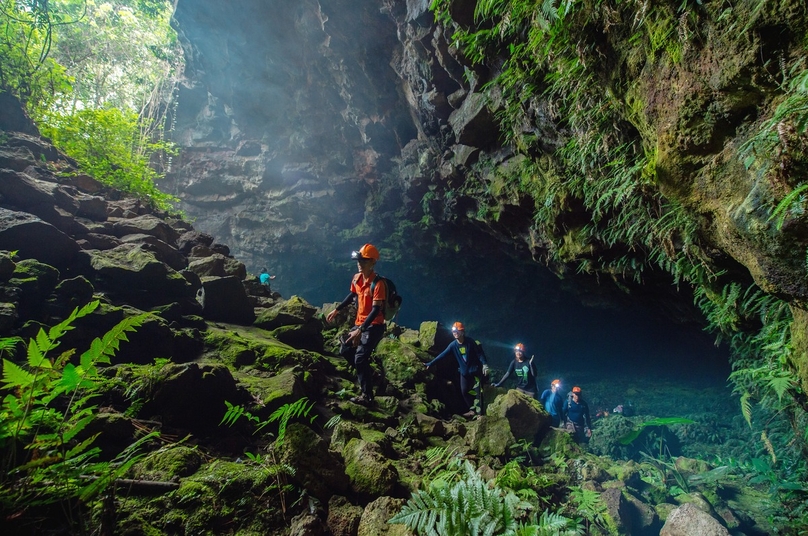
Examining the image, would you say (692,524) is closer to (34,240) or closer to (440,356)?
(440,356)

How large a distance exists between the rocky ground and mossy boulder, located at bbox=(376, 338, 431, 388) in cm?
4

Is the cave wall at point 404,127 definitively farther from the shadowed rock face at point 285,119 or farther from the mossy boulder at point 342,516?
the mossy boulder at point 342,516

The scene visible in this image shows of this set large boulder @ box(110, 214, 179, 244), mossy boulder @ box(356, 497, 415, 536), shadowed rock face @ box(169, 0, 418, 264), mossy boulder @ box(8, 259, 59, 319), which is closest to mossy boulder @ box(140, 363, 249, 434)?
mossy boulder @ box(356, 497, 415, 536)

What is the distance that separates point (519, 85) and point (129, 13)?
20.3 metres

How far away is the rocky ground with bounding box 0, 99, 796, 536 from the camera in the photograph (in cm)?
196

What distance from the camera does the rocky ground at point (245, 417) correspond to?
196 cm

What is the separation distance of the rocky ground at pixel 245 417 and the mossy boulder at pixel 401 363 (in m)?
0.04

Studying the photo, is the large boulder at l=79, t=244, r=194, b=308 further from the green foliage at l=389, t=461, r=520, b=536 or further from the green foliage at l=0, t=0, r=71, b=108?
the green foliage at l=0, t=0, r=71, b=108

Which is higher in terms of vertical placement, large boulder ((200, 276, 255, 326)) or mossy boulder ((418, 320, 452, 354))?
mossy boulder ((418, 320, 452, 354))

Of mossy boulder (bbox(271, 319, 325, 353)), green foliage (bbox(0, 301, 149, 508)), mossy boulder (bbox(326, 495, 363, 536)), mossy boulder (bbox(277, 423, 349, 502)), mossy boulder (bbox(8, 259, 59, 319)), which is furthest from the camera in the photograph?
mossy boulder (bbox(271, 319, 325, 353))

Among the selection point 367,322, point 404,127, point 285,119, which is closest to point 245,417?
point 367,322

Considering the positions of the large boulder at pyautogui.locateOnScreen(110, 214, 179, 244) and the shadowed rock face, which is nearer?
the large boulder at pyautogui.locateOnScreen(110, 214, 179, 244)

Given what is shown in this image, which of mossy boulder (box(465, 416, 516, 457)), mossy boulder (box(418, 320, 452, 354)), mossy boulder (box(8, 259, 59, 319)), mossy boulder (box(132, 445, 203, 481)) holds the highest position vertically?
mossy boulder (box(418, 320, 452, 354))

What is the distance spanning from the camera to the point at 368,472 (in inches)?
97.6
